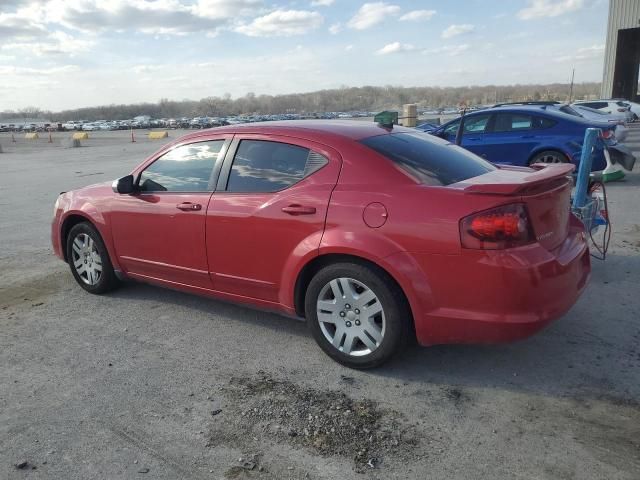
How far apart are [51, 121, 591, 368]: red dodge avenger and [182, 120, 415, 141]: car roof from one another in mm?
15

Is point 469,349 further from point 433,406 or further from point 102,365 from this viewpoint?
point 102,365

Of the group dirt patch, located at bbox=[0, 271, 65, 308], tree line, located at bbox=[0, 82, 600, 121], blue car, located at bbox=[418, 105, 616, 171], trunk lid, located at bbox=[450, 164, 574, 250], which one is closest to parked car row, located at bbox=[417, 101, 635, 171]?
blue car, located at bbox=[418, 105, 616, 171]

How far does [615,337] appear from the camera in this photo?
3.94 metres

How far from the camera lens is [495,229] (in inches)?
121

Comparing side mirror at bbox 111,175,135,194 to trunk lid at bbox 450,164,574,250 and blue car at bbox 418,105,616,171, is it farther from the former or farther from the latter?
blue car at bbox 418,105,616,171

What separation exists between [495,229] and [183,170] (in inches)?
103

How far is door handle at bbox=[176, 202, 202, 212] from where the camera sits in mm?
4254

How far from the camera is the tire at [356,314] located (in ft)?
11.2

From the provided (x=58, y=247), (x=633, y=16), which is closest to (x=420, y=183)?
(x=58, y=247)

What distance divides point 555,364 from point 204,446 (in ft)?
7.54

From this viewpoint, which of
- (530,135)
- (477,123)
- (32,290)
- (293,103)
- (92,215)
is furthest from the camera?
(293,103)

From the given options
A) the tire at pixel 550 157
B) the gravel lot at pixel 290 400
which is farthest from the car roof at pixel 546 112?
the gravel lot at pixel 290 400

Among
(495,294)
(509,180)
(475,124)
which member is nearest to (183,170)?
(509,180)

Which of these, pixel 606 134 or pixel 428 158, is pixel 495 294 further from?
pixel 606 134
